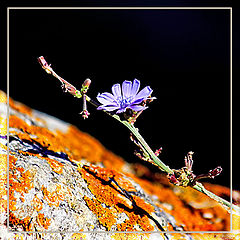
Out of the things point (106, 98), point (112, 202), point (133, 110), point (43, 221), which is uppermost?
point (106, 98)

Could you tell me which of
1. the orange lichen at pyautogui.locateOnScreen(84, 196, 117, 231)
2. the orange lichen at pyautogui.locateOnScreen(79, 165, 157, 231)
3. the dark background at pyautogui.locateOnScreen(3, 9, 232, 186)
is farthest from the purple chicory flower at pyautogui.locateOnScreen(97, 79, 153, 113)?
the orange lichen at pyautogui.locateOnScreen(84, 196, 117, 231)

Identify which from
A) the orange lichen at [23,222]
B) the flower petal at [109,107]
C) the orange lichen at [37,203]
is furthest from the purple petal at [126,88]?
the orange lichen at [23,222]

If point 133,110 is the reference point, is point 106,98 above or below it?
above

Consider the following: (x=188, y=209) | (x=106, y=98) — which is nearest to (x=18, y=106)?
(x=106, y=98)

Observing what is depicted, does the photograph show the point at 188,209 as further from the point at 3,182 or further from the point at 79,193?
the point at 3,182

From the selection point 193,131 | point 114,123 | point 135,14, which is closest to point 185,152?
point 193,131

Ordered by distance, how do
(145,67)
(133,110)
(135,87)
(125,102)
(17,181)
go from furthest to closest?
(145,67) → (17,181) → (135,87) → (125,102) → (133,110)

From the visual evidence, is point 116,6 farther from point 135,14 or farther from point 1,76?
point 1,76
